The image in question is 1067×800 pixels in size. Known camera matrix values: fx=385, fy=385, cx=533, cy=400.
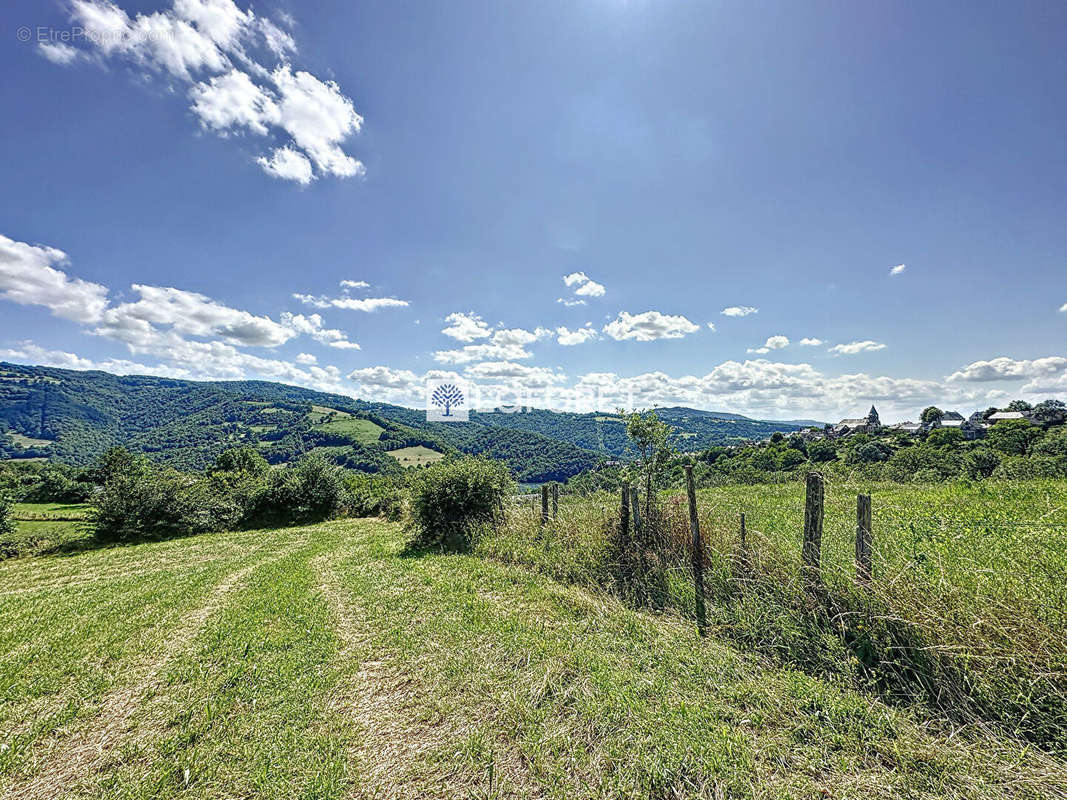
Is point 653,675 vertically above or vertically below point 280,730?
above

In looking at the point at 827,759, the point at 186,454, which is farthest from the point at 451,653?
the point at 186,454

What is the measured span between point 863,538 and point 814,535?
49cm

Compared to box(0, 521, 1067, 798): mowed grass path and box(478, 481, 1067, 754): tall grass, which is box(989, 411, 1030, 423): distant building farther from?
box(0, 521, 1067, 798): mowed grass path

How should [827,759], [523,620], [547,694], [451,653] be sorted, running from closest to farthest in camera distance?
[827,759]
[547,694]
[451,653]
[523,620]

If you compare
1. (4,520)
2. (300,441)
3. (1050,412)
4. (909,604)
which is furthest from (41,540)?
(300,441)

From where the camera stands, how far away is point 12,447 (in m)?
163

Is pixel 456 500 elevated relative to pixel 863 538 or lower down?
lower down

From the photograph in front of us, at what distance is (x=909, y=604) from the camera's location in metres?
3.94

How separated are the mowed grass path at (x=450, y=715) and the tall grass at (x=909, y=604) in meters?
0.43

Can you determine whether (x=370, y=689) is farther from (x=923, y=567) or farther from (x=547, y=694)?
(x=923, y=567)

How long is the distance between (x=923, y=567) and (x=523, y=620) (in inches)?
197

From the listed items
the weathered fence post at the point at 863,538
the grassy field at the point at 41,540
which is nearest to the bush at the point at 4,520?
the grassy field at the point at 41,540

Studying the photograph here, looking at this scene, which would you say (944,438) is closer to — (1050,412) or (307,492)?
(1050,412)

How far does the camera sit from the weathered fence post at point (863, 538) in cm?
447
